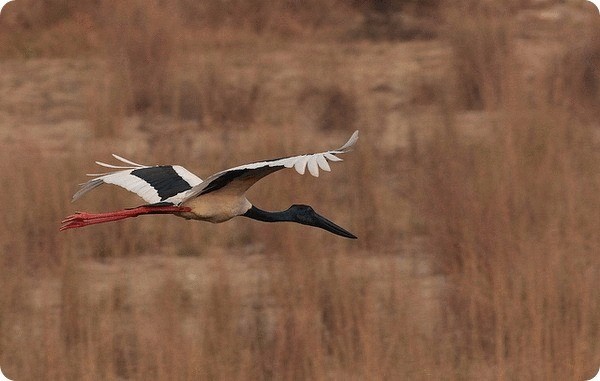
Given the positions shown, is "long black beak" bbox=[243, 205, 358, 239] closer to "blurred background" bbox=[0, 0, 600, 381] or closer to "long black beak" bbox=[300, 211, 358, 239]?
"long black beak" bbox=[300, 211, 358, 239]

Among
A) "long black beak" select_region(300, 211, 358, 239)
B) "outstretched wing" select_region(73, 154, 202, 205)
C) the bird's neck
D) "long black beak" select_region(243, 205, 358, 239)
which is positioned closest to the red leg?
"outstretched wing" select_region(73, 154, 202, 205)

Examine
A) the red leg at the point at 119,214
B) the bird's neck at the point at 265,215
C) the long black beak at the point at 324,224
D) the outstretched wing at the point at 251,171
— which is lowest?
the long black beak at the point at 324,224

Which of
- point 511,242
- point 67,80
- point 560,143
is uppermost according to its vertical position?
point 67,80

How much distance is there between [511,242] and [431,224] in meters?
0.82

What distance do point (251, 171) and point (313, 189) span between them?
12.5 feet

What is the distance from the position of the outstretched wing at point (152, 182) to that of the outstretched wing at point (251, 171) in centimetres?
22

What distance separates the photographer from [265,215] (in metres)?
7.83

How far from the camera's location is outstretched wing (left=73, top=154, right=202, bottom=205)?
752 cm

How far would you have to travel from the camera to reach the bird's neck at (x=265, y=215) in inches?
304

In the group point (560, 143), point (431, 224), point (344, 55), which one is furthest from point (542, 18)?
point (431, 224)

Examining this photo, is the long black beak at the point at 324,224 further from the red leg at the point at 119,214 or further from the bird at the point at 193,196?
the red leg at the point at 119,214

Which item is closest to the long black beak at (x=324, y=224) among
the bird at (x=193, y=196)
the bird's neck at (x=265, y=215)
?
the bird at (x=193, y=196)

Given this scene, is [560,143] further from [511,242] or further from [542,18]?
[542,18]

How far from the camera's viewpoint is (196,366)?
27.1 ft
